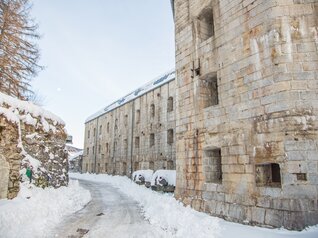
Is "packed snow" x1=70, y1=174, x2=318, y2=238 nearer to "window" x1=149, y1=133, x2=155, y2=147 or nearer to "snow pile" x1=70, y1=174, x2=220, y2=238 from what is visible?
"snow pile" x1=70, y1=174, x2=220, y2=238

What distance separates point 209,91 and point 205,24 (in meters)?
2.48

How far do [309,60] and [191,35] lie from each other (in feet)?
14.3

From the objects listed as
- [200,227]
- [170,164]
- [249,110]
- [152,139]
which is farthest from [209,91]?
[152,139]

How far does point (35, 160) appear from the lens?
10.3 metres

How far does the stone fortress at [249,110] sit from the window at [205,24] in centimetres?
4

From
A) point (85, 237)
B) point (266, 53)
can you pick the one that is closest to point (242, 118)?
point (266, 53)

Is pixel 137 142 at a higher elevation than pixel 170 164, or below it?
higher

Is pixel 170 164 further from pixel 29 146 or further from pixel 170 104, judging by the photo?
pixel 29 146

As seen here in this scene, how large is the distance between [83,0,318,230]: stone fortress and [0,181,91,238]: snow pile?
157 inches

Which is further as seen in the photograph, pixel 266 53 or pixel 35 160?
pixel 35 160

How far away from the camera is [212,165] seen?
26.8 feet

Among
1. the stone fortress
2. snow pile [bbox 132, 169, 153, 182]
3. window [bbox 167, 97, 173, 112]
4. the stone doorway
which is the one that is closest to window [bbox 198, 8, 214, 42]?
the stone fortress

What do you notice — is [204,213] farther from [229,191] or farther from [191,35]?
[191,35]

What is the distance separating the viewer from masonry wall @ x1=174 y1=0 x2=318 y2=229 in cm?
569
